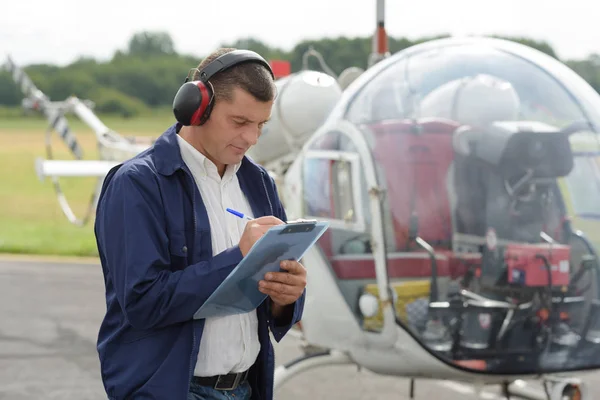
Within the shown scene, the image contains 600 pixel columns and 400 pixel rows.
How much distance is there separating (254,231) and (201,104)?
369mm

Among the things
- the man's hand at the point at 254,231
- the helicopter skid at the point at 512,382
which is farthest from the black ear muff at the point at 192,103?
the helicopter skid at the point at 512,382

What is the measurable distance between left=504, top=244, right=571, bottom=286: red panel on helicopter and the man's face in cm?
242

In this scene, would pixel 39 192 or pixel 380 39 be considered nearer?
pixel 380 39

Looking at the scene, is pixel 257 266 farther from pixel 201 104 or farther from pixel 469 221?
pixel 469 221

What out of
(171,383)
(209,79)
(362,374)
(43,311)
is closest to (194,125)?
(209,79)

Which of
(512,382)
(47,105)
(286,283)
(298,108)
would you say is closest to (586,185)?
(512,382)

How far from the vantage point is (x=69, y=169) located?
1677 cm

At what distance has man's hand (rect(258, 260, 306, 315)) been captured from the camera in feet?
7.98

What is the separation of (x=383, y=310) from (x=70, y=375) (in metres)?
3.40

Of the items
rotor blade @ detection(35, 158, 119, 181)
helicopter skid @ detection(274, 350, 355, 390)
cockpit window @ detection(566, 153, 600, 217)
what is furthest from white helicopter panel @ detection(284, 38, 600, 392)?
rotor blade @ detection(35, 158, 119, 181)

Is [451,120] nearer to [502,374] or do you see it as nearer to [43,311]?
[502,374]

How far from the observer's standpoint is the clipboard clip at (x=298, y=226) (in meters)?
2.29

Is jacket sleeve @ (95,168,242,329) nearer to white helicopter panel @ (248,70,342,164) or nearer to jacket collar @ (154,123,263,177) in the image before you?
jacket collar @ (154,123,263,177)

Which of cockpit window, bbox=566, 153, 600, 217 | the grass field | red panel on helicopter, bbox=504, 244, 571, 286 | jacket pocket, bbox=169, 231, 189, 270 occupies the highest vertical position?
jacket pocket, bbox=169, 231, 189, 270
